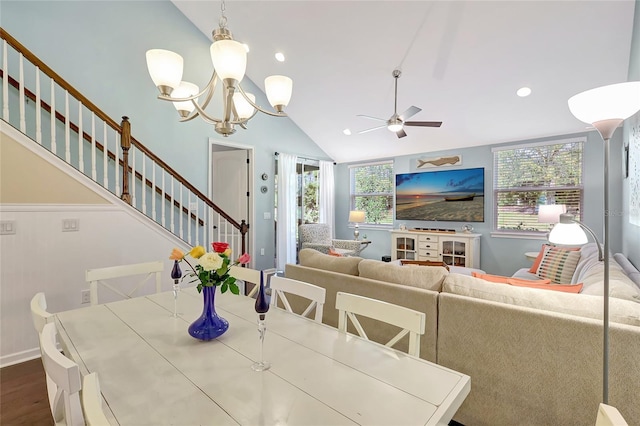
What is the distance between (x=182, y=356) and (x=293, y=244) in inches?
191

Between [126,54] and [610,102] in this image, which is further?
[126,54]

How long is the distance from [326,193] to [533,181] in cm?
391

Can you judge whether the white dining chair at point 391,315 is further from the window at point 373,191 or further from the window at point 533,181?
the window at point 373,191

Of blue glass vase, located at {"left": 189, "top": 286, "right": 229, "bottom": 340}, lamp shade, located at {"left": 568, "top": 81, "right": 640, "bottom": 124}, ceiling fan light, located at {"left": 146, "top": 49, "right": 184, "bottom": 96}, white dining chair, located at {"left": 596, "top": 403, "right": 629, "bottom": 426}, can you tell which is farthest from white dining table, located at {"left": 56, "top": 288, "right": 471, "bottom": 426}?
ceiling fan light, located at {"left": 146, "top": 49, "right": 184, "bottom": 96}

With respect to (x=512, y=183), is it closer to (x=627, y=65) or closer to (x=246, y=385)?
(x=627, y=65)

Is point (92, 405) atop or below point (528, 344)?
atop

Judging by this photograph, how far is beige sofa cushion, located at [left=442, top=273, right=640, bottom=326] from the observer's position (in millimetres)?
1467

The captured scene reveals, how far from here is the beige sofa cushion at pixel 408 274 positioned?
6.68 feet

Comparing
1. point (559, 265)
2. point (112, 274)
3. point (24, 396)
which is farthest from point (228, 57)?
point (559, 265)

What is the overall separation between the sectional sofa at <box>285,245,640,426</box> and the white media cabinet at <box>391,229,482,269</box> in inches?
117

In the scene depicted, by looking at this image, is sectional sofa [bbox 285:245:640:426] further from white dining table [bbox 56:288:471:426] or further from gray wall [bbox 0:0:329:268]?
gray wall [bbox 0:0:329:268]

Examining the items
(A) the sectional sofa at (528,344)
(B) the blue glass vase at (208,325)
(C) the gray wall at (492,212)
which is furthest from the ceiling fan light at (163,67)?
(C) the gray wall at (492,212)

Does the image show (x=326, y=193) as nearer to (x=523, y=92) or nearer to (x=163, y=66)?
(x=523, y=92)

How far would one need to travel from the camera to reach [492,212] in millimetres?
5152
